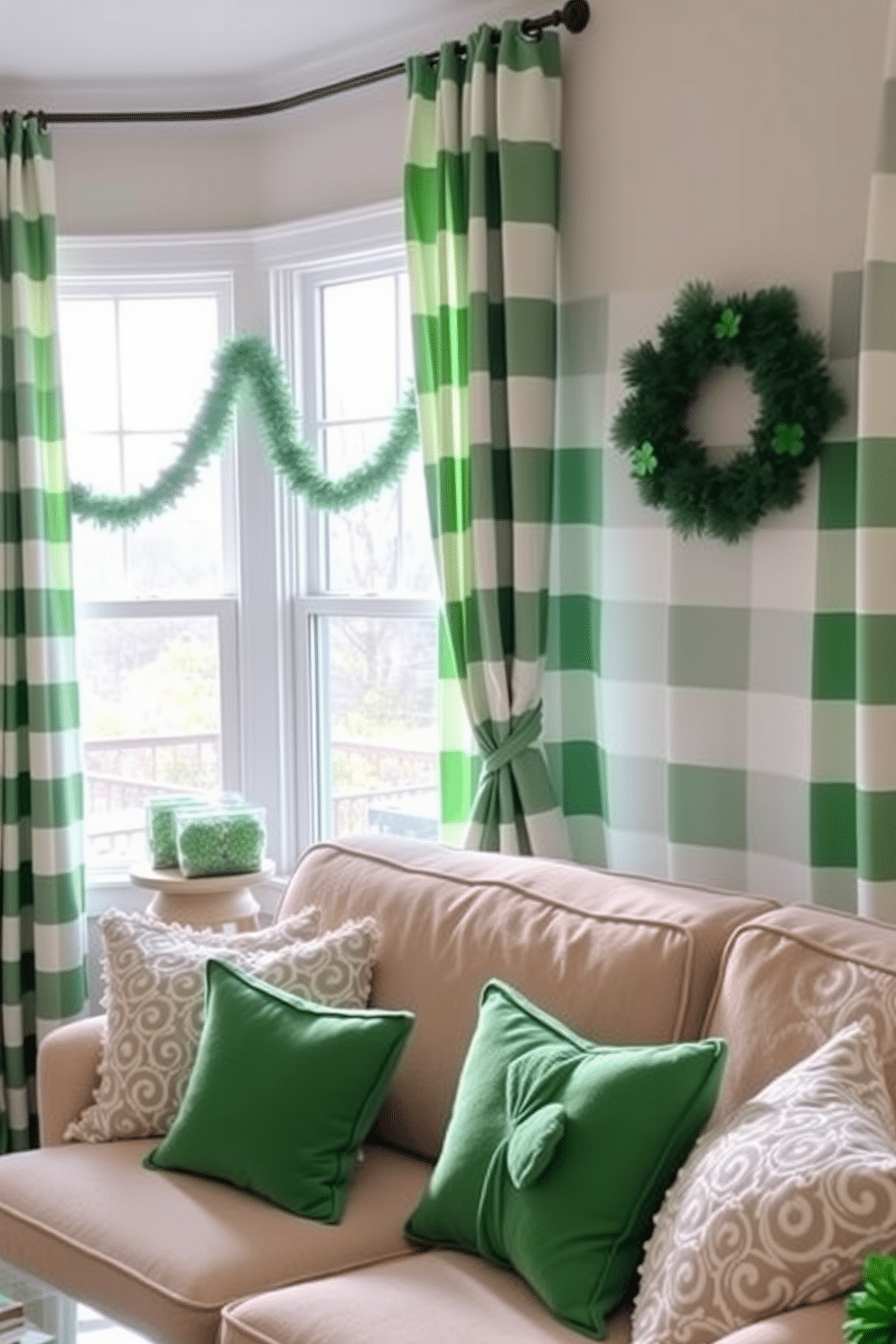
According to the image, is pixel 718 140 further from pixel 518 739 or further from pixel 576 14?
pixel 518 739

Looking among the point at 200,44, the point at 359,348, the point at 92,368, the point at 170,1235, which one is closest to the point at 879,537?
the point at 170,1235

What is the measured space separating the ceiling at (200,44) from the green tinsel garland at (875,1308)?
2599mm

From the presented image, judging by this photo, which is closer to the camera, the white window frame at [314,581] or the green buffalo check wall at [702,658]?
the green buffalo check wall at [702,658]

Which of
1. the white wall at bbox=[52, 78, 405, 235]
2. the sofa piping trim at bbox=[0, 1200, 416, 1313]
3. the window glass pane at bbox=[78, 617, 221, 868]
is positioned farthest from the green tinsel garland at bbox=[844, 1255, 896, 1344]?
the white wall at bbox=[52, 78, 405, 235]

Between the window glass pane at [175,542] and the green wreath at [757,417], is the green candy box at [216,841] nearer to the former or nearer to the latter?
the window glass pane at [175,542]

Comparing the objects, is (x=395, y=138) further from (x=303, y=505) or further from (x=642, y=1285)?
(x=642, y=1285)

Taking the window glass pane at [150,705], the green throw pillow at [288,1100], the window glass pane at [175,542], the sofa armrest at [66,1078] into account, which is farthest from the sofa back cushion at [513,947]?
the window glass pane at [175,542]

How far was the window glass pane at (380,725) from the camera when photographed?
401cm

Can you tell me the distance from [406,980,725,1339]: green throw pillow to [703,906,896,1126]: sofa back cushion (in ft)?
0.39

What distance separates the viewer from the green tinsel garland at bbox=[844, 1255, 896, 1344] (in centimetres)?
167

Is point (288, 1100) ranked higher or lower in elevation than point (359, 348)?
lower

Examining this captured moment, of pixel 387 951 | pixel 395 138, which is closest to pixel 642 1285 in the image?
pixel 387 951

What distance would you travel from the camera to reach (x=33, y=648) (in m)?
4.00

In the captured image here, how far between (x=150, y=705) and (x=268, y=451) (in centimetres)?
75
